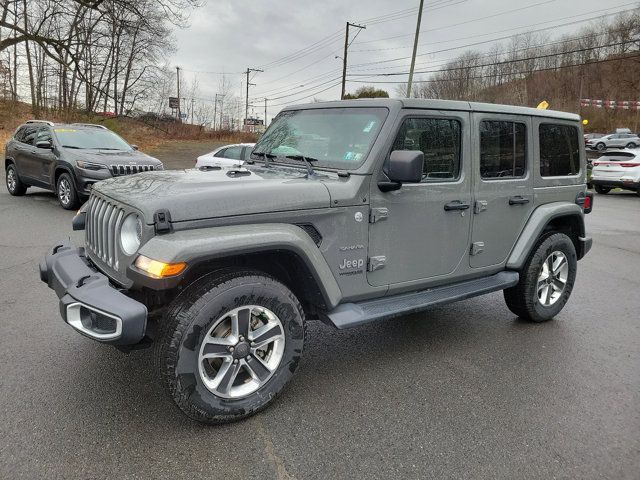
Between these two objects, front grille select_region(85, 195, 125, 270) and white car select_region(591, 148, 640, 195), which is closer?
front grille select_region(85, 195, 125, 270)

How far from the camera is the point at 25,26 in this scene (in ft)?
88.6

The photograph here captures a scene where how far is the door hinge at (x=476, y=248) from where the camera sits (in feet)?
12.1

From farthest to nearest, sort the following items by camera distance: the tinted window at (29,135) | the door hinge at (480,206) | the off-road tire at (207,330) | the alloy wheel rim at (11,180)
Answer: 1. the alloy wheel rim at (11,180)
2. the tinted window at (29,135)
3. the door hinge at (480,206)
4. the off-road tire at (207,330)

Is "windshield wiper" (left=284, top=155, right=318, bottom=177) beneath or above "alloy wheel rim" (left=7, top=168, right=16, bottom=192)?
beneath

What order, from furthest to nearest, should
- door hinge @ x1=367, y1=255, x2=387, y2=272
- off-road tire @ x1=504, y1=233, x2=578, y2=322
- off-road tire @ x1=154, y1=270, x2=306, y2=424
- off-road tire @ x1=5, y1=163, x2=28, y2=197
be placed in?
off-road tire @ x1=5, y1=163, x2=28, y2=197
off-road tire @ x1=504, y1=233, x2=578, y2=322
door hinge @ x1=367, y1=255, x2=387, y2=272
off-road tire @ x1=154, y1=270, x2=306, y2=424

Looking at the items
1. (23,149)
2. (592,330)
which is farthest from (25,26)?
(592,330)

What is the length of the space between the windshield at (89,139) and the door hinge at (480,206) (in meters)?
8.68

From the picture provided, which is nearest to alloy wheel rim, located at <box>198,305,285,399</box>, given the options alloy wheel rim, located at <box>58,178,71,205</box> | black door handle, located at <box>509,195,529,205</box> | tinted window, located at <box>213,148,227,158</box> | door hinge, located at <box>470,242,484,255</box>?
door hinge, located at <box>470,242,484,255</box>

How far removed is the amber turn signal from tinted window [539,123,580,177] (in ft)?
10.8

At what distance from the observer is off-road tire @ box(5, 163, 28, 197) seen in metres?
11.3

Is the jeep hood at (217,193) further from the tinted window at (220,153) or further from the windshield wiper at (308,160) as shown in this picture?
the tinted window at (220,153)

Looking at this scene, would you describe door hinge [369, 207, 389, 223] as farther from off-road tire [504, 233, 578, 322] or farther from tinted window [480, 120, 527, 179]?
off-road tire [504, 233, 578, 322]

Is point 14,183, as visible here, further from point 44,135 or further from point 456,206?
point 456,206

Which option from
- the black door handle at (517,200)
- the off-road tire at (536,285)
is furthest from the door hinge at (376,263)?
the off-road tire at (536,285)
